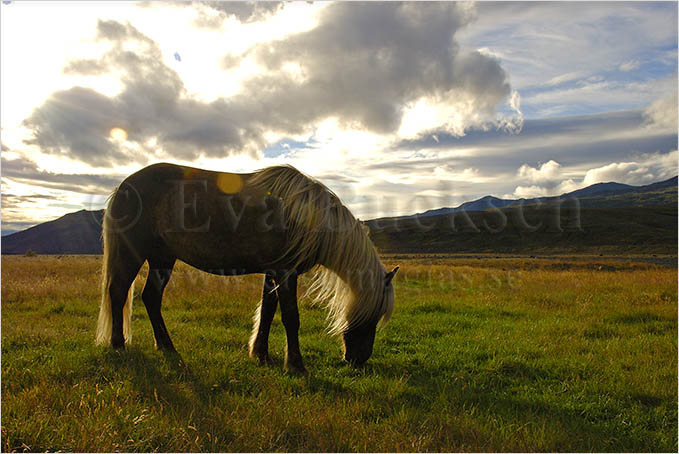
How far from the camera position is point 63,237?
150000 mm

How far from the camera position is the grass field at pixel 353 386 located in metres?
3.51

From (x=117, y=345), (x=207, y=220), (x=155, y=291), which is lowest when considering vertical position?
(x=117, y=345)

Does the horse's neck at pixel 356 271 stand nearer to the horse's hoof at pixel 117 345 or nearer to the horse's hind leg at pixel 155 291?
the horse's hind leg at pixel 155 291

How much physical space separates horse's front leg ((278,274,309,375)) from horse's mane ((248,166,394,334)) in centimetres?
37

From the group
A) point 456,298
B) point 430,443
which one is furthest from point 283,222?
point 456,298

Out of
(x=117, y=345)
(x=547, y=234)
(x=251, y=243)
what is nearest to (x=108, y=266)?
(x=117, y=345)

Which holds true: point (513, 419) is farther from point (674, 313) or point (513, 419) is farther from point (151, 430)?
point (674, 313)

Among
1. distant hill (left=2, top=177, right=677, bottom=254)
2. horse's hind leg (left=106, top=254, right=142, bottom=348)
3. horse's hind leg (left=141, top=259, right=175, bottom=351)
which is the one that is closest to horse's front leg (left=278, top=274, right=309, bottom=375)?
horse's hind leg (left=141, top=259, right=175, bottom=351)

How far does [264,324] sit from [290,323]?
51cm

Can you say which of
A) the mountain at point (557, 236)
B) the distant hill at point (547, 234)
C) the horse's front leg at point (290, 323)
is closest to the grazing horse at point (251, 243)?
the horse's front leg at point (290, 323)

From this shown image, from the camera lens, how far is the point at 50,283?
469 inches

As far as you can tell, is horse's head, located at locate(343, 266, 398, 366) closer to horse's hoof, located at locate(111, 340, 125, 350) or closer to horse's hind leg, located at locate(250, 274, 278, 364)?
horse's hind leg, located at locate(250, 274, 278, 364)

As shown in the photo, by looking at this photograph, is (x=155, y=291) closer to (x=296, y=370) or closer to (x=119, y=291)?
(x=119, y=291)

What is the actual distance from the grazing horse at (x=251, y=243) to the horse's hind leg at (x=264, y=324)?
2 centimetres
